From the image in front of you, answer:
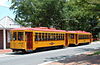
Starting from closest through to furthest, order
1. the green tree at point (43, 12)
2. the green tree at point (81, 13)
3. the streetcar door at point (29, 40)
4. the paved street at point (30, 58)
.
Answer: the green tree at point (81, 13)
the paved street at point (30, 58)
the streetcar door at point (29, 40)
the green tree at point (43, 12)

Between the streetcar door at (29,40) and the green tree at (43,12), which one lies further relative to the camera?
the green tree at (43,12)

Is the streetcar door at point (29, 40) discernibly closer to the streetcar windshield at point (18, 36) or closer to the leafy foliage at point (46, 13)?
the streetcar windshield at point (18, 36)

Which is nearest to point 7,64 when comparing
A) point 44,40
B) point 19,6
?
point 44,40

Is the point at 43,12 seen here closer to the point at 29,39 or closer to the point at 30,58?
the point at 29,39

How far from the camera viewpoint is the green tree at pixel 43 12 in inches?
1828

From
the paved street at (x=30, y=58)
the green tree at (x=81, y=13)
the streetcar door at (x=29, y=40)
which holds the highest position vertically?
the green tree at (x=81, y=13)

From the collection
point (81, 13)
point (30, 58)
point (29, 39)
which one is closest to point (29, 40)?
point (29, 39)

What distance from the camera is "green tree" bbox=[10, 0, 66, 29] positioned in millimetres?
46438

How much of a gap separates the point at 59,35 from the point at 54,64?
52.0 feet

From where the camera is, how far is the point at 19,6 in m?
51.9

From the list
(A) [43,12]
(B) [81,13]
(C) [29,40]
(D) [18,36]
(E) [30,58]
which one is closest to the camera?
(E) [30,58]

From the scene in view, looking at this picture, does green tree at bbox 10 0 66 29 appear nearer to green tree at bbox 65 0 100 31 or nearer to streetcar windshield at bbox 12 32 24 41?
green tree at bbox 65 0 100 31

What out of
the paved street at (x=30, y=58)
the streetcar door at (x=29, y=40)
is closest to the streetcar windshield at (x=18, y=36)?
the streetcar door at (x=29, y=40)

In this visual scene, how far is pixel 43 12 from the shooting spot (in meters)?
47.2
